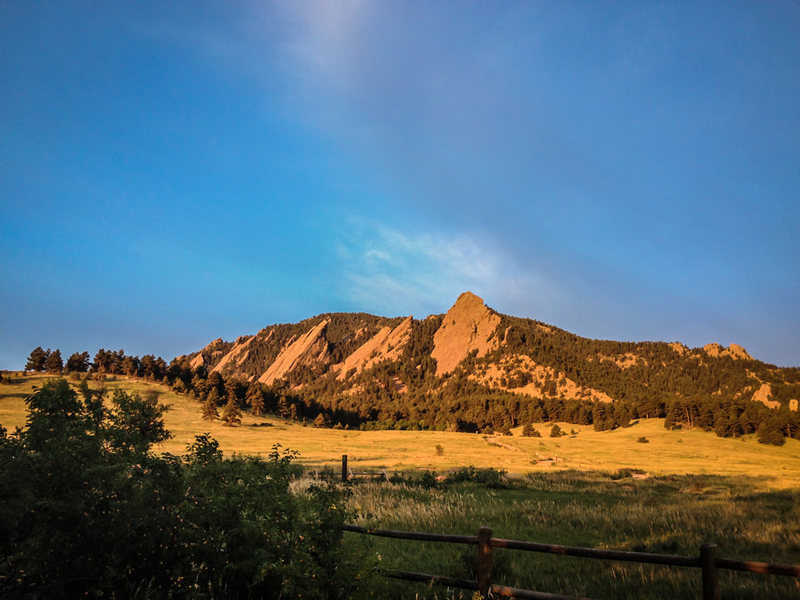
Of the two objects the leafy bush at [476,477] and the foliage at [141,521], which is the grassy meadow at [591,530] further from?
the leafy bush at [476,477]

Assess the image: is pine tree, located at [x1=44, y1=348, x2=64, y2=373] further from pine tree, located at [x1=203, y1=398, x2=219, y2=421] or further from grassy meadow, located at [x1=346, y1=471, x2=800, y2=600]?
grassy meadow, located at [x1=346, y1=471, x2=800, y2=600]

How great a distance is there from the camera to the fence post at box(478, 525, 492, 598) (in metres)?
6.97

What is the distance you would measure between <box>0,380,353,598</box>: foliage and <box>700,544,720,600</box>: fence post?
4981 mm

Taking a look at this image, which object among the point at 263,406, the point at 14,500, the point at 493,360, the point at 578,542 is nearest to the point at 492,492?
the point at 578,542

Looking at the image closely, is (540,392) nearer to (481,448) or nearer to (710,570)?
(481,448)

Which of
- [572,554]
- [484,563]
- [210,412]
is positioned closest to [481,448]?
[210,412]

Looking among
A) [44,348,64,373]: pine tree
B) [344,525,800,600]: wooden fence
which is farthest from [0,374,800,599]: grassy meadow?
[44,348,64,373]: pine tree

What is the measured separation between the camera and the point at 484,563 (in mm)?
7012

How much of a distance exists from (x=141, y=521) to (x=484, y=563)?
5003 millimetres

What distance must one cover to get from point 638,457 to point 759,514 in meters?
36.1

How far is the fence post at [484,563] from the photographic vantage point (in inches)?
274

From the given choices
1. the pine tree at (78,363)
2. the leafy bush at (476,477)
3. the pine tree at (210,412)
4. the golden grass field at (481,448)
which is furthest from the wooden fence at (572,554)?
the pine tree at (78,363)

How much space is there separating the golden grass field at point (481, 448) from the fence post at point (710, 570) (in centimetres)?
2944

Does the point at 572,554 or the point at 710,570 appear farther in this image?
the point at 572,554
